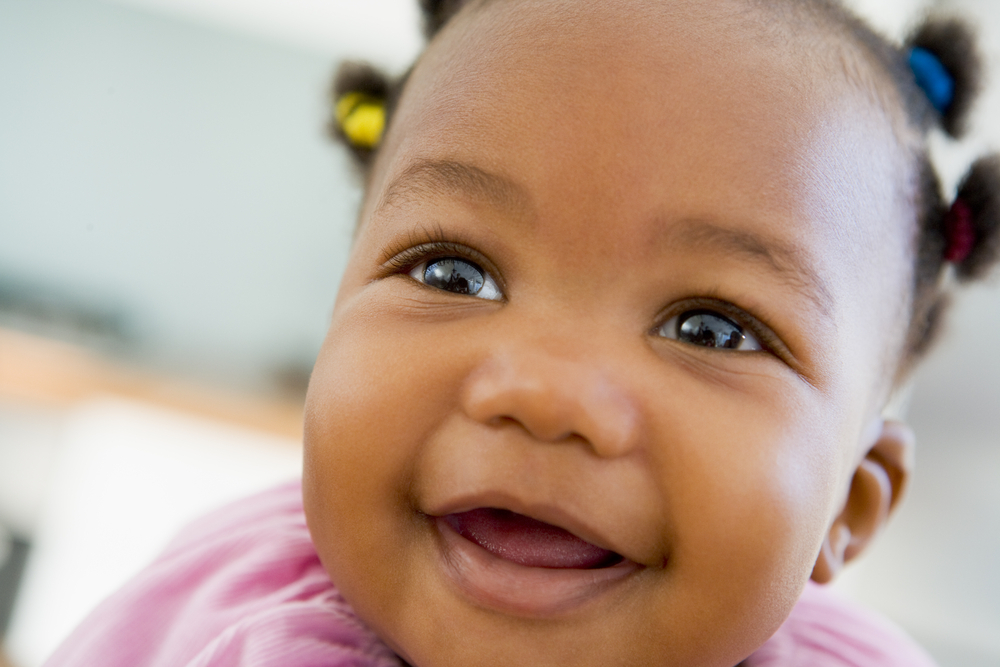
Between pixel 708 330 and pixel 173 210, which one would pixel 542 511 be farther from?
pixel 173 210

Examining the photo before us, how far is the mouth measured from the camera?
18.2 inches

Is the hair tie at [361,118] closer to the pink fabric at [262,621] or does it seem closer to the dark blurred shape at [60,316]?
the pink fabric at [262,621]

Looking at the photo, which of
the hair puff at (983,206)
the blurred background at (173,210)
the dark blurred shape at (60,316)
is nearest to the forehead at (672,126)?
→ the hair puff at (983,206)

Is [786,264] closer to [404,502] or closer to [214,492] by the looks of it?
[404,502]

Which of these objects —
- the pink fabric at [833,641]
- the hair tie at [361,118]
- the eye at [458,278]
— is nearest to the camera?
the eye at [458,278]

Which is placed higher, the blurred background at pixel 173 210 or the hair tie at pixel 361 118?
the hair tie at pixel 361 118

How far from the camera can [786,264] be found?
0.51 metres

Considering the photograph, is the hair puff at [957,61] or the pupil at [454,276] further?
the hair puff at [957,61]

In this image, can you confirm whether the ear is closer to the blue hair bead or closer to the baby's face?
the baby's face

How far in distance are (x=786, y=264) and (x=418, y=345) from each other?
24cm

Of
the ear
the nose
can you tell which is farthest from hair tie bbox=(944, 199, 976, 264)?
the nose

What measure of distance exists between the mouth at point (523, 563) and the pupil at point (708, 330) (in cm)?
15

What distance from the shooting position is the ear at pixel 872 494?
67 centimetres

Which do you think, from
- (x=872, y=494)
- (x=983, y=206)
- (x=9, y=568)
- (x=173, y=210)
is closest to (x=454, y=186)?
(x=872, y=494)
